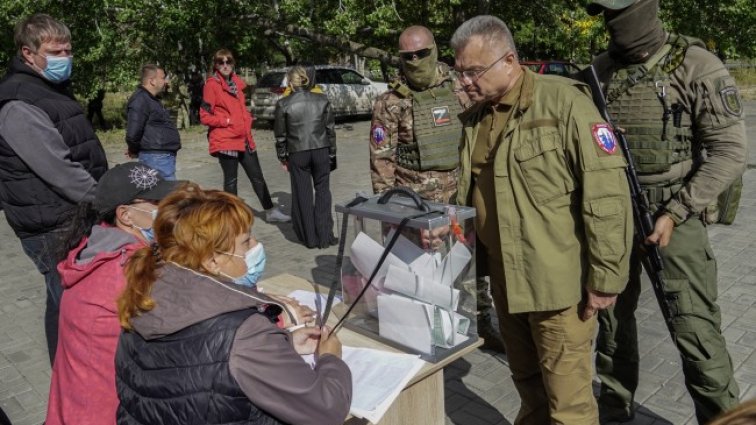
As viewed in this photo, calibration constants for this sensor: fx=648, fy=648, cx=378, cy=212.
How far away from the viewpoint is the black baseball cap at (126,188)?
2.68 m

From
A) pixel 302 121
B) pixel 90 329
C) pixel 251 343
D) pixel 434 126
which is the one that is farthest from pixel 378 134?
pixel 251 343

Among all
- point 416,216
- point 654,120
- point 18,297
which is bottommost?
point 18,297

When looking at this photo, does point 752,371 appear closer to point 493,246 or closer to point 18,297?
point 493,246

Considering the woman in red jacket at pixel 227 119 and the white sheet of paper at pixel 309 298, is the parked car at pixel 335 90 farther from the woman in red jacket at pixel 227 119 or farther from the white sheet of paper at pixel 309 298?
the white sheet of paper at pixel 309 298

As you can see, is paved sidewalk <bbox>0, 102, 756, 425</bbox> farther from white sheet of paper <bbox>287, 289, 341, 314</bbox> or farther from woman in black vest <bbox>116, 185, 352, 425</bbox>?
woman in black vest <bbox>116, 185, 352, 425</bbox>

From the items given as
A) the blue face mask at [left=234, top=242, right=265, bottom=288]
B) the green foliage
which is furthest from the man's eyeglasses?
the green foliage

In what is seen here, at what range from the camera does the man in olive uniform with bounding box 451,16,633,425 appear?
2.38 metres

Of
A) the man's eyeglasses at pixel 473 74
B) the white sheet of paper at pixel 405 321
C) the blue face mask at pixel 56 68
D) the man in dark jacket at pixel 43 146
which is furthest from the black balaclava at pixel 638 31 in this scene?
the blue face mask at pixel 56 68

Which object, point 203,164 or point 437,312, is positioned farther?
point 203,164

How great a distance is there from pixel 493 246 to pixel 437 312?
1.46ft

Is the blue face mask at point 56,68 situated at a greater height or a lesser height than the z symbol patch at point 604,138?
greater

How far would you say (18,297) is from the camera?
5840 mm

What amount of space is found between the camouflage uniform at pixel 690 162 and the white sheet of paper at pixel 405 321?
1152 mm

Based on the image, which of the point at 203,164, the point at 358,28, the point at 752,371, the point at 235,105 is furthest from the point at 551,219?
the point at 358,28
